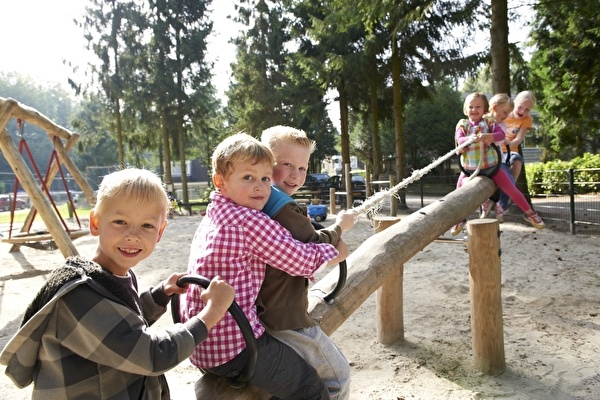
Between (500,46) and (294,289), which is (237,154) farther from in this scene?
(500,46)

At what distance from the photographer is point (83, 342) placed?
3.98 feet

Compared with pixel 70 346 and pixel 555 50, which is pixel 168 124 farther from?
pixel 70 346

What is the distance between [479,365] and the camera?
385 centimetres

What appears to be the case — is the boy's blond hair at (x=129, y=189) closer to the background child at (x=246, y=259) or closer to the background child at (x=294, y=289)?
the background child at (x=246, y=259)

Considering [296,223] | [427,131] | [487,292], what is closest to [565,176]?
[427,131]

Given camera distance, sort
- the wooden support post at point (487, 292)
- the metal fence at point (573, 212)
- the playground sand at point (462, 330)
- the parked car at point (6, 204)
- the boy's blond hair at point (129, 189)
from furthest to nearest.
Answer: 1. the parked car at point (6, 204)
2. the metal fence at point (573, 212)
3. the wooden support post at point (487, 292)
4. the playground sand at point (462, 330)
5. the boy's blond hair at point (129, 189)

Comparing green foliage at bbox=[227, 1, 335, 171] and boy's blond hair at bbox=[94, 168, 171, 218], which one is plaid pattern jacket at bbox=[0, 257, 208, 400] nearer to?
boy's blond hair at bbox=[94, 168, 171, 218]

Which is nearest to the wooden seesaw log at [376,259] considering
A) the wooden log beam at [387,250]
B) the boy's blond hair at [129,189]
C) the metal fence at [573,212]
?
the wooden log beam at [387,250]

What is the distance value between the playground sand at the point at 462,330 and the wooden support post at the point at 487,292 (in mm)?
150

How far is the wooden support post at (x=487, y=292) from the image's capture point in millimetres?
3762

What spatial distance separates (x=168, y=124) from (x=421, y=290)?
18648mm

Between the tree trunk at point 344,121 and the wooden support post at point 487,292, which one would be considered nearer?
the wooden support post at point 487,292

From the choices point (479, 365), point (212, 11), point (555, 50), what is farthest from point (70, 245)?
point (212, 11)

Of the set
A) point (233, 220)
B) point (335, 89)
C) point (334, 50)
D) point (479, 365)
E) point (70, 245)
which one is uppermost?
point (334, 50)
